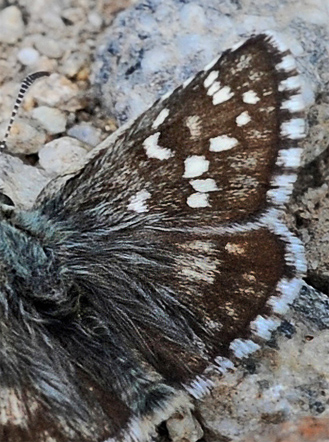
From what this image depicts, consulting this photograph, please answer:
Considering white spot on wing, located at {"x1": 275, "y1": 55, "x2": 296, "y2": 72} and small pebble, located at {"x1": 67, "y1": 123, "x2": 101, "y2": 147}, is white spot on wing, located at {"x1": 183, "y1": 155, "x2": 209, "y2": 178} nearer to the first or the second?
white spot on wing, located at {"x1": 275, "y1": 55, "x2": 296, "y2": 72}

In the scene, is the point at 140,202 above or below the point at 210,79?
below

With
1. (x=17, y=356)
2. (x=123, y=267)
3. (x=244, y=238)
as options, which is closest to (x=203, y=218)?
(x=244, y=238)

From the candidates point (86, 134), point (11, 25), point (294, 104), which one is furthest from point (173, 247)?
point (11, 25)

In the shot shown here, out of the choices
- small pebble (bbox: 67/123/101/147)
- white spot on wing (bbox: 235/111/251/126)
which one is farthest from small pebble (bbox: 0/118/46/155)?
white spot on wing (bbox: 235/111/251/126)

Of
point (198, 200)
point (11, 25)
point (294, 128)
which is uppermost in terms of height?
point (11, 25)

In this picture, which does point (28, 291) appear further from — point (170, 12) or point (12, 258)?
point (170, 12)

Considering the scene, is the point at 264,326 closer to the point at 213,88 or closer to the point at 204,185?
the point at 204,185
